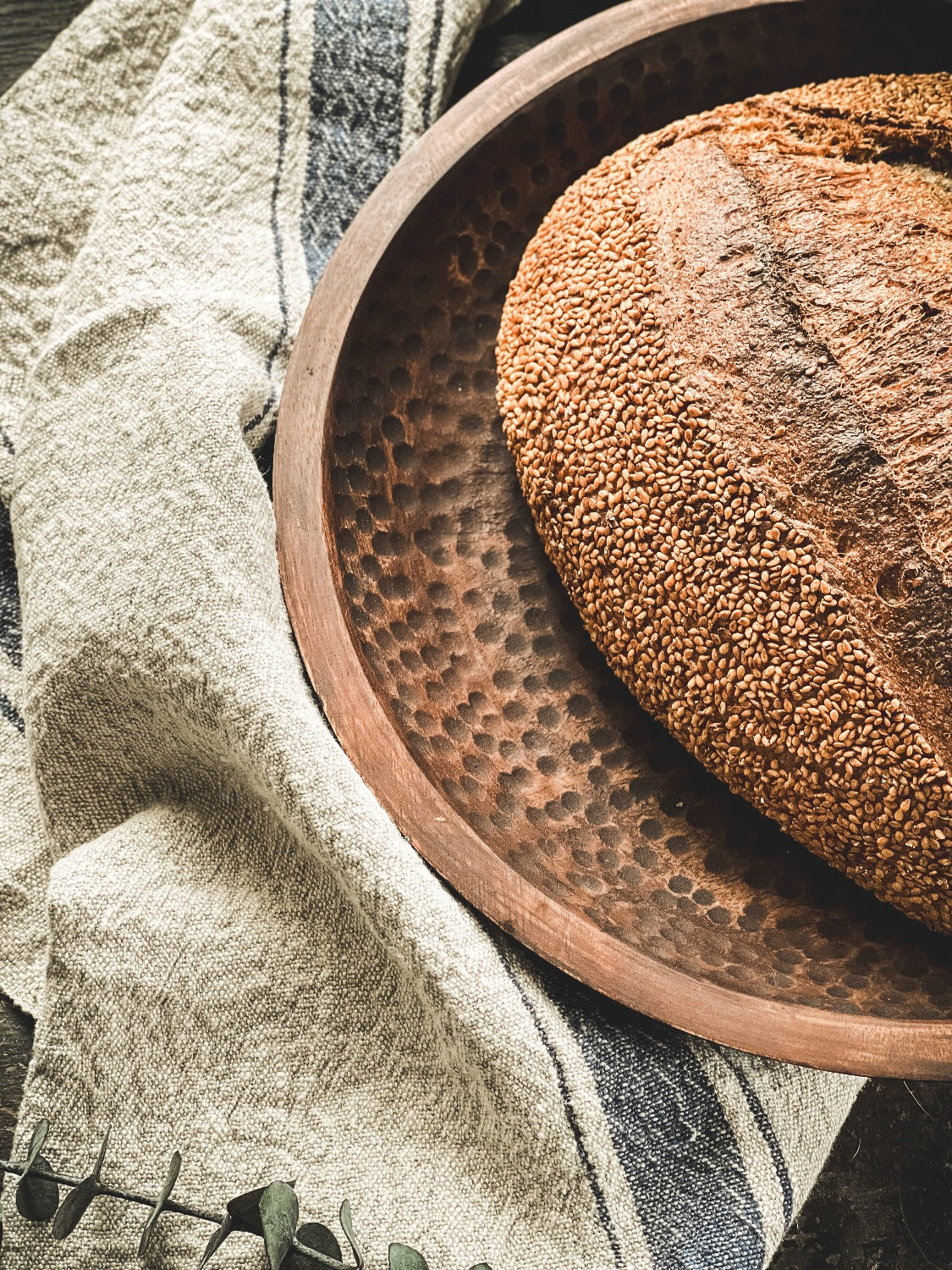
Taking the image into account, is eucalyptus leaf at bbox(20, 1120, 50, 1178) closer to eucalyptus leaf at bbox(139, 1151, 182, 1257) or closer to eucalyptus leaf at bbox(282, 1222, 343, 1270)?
eucalyptus leaf at bbox(139, 1151, 182, 1257)

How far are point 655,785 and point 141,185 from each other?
0.77 meters

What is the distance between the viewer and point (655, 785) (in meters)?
0.95

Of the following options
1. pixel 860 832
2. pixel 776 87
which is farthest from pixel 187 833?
pixel 776 87

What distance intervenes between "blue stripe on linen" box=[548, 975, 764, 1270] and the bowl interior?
0.25 ft

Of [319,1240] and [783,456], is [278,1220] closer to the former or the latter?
[319,1240]

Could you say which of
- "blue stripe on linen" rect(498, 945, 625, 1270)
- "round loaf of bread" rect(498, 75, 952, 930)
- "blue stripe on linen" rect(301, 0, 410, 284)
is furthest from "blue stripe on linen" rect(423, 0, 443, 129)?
"blue stripe on linen" rect(498, 945, 625, 1270)

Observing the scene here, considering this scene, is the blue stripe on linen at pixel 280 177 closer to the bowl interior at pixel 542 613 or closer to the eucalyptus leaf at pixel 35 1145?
the bowl interior at pixel 542 613

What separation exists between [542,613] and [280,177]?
1.77ft

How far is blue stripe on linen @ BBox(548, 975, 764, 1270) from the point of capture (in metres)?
0.83

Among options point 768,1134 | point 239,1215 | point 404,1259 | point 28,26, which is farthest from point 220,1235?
point 28,26

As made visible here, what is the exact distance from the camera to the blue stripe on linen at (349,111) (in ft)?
3.46

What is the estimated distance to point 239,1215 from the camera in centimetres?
74

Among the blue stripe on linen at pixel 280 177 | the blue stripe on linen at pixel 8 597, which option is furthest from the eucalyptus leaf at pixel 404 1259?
the blue stripe on linen at pixel 280 177

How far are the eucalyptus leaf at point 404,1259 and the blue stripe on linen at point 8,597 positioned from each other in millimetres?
631
